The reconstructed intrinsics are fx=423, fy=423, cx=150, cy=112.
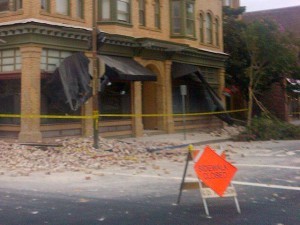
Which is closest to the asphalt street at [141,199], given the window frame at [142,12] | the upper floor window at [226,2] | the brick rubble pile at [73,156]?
the brick rubble pile at [73,156]

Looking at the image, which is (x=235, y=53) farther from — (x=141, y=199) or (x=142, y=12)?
(x=141, y=199)

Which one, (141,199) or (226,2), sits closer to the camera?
(141,199)

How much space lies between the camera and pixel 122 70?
17.9 metres

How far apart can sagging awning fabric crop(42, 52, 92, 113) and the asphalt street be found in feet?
17.0

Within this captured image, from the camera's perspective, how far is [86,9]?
18828mm

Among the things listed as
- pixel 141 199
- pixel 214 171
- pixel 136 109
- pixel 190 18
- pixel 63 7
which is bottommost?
pixel 141 199

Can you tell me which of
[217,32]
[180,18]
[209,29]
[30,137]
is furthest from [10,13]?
[217,32]

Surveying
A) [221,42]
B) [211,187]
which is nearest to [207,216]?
[211,187]

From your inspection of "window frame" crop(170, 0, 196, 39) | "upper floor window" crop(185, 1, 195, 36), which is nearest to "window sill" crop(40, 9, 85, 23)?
"window frame" crop(170, 0, 196, 39)

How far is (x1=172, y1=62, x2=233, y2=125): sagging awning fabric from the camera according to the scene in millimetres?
23141

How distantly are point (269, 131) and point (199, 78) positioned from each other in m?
5.23

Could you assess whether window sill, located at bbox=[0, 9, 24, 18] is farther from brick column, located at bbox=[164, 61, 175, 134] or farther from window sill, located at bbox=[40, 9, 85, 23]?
brick column, located at bbox=[164, 61, 175, 134]

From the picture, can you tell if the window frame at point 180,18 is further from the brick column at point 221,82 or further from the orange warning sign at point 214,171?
the orange warning sign at point 214,171

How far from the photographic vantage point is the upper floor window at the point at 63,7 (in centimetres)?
1792
